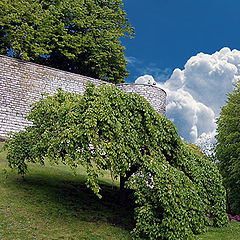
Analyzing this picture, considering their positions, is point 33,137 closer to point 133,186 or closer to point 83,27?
point 133,186

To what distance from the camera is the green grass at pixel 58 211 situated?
586cm

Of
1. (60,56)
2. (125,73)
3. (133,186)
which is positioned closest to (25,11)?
(60,56)

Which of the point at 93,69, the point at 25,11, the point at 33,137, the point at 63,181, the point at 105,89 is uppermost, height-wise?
the point at 25,11

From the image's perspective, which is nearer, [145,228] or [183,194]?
[145,228]

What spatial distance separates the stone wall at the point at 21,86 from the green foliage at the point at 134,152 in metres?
6.50

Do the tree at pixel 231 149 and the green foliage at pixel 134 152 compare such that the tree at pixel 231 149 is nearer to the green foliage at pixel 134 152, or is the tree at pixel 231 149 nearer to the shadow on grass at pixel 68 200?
the green foliage at pixel 134 152

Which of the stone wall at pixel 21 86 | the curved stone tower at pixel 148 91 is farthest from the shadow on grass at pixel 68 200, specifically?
the curved stone tower at pixel 148 91

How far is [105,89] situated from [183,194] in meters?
3.78

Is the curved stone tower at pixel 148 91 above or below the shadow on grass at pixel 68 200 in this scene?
above

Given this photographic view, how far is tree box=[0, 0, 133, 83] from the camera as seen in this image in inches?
751

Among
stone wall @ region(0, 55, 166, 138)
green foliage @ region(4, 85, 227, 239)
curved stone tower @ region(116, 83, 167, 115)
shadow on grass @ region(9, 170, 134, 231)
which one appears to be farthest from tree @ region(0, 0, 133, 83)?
green foliage @ region(4, 85, 227, 239)

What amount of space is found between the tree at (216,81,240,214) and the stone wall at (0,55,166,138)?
33.5 feet

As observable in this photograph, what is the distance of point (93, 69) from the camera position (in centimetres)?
2373

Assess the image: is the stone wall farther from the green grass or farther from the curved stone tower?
the green grass
